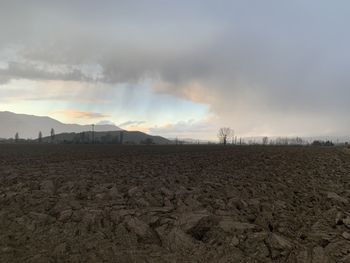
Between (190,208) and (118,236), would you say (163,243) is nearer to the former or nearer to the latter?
(118,236)

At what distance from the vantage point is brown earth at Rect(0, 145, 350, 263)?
32.8 ft

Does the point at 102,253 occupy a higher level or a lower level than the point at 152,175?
lower

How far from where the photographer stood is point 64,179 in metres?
17.7

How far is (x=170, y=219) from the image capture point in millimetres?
11844

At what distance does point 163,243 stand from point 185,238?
1.89ft

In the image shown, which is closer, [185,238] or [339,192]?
[185,238]

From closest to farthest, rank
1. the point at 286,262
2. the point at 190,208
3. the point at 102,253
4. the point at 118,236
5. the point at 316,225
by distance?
the point at 286,262 → the point at 102,253 → the point at 118,236 → the point at 316,225 → the point at 190,208

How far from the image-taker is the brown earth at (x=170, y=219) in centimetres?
998

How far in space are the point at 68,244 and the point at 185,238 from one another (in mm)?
3012

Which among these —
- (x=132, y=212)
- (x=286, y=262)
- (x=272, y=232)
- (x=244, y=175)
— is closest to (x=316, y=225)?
(x=272, y=232)

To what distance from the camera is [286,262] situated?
943cm

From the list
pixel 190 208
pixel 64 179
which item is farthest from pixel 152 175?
pixel 190 208

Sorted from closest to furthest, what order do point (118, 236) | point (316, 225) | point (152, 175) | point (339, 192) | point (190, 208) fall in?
point (118, 236) < point (316, 225) < point (190, 208) < point (339, 192) < point (152, 175)

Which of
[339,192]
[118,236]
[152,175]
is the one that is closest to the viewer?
[118,236]
